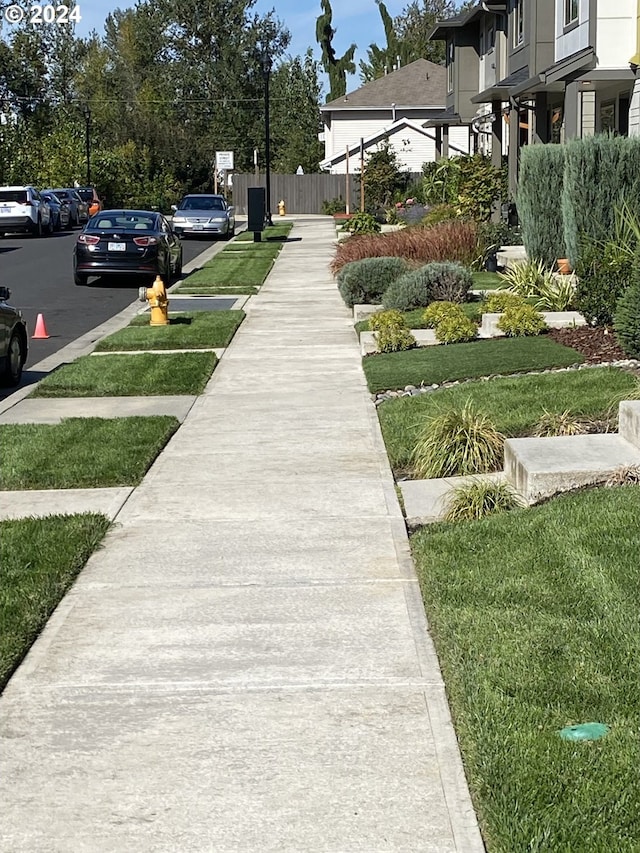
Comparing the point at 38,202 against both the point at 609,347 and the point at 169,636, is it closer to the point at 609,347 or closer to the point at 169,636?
the point at 609,347

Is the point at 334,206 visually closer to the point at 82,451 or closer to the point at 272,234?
the point at 272,234

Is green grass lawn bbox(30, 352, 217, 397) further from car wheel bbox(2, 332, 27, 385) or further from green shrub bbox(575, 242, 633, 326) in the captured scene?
green shrub bbox(575, 242, 633, 326)

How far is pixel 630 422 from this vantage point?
8.15 meters

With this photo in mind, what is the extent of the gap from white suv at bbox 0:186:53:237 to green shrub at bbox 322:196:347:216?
20.3 meters

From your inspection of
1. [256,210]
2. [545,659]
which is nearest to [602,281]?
[545,659]

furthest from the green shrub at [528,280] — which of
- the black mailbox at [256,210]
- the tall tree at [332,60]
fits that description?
the tall tree at [332,60]

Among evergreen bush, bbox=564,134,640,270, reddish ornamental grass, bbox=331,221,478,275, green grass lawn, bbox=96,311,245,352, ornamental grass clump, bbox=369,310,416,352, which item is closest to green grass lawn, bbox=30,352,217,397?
green grass lawn, bbox=96,311,245,352

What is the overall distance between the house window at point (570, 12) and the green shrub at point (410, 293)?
34.8 feet

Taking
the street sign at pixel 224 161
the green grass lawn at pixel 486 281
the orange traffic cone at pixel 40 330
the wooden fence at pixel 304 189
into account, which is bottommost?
the orange traffic cone at pixel 40 330

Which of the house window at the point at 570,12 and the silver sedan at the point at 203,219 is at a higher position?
the house window at the point at 570,12

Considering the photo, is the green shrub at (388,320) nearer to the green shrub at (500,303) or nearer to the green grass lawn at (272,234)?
the green shrub at (500,303)

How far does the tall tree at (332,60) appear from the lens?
3713 inches

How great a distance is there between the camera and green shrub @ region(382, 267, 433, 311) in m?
17.7

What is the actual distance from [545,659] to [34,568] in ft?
9.51
